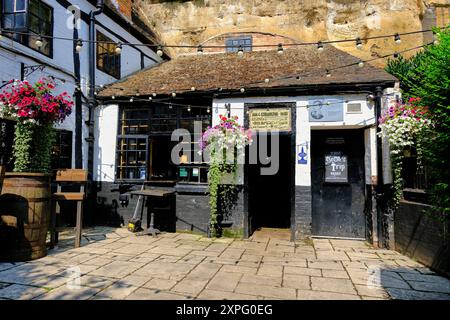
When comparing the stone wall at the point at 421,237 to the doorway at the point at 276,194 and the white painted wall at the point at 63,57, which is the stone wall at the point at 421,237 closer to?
the doorway at the point at 276,194

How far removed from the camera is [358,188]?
22.4ft

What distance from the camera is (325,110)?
6551 mm

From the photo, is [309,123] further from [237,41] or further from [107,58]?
[237,41]

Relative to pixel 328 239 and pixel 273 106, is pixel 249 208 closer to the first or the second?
pixel 328 239

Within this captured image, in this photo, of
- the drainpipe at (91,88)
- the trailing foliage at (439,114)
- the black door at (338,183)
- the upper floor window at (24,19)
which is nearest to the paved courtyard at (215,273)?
the black door at (338,183)

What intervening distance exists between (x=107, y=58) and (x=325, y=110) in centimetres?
688

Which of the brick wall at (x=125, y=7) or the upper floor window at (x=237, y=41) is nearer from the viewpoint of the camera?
the brick wall at (x=125, y=7)

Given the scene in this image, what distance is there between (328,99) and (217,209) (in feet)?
12.3

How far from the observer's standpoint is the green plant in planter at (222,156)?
20.8 feet

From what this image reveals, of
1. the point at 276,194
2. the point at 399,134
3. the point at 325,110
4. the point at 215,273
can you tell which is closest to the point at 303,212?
the point at 325,110

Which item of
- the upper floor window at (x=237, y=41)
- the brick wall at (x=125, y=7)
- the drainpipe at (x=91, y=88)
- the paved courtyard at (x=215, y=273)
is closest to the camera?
the paved courtyard at (x=215, y=273)

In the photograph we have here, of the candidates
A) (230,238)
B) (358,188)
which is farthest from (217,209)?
(358,188)

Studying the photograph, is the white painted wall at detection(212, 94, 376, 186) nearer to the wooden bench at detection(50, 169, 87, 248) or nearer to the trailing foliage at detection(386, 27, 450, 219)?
the trailing foliage at detection(386, 27, 450, 219)

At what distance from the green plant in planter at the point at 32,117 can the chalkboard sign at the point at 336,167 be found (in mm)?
6090
